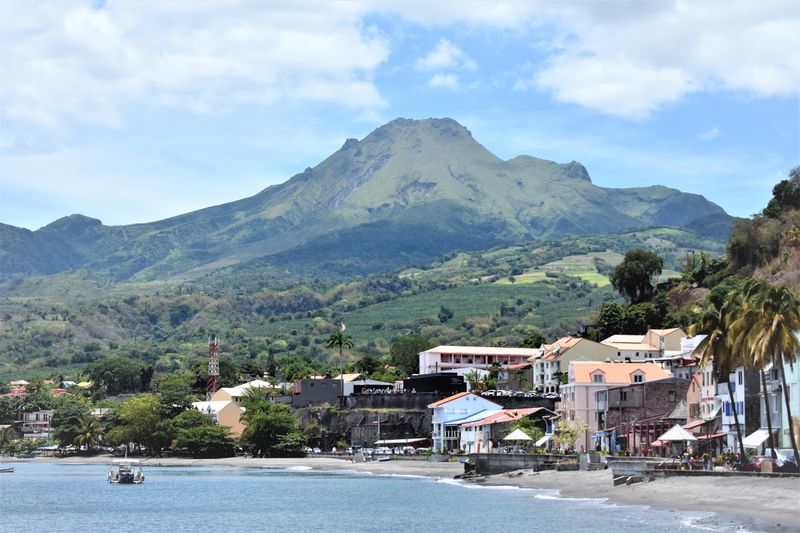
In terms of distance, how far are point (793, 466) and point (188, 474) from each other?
77285 millimetres

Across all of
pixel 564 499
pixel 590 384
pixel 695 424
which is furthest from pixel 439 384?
pixel 564 499

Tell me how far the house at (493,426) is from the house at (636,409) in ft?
33.7

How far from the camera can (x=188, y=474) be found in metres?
128

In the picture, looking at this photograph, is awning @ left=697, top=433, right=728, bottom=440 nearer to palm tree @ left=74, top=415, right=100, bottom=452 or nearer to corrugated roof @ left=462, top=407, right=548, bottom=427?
corrugated roof @ left=462, top=407, right=548, bottom=427

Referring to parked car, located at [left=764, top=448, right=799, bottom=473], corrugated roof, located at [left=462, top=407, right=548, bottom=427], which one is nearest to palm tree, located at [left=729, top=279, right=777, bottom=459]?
parked car, located at [left=764, top=448, right=799, bottom=473]

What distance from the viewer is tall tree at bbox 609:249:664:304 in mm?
170875

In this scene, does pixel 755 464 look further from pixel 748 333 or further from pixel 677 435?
pixel 677 435

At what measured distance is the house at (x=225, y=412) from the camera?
170500mm

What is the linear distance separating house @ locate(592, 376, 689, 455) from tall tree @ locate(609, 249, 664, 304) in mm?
64991

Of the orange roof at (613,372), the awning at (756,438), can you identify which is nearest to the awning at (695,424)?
the awning at (756,438)

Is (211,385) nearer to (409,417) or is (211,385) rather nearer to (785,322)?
(409,417)

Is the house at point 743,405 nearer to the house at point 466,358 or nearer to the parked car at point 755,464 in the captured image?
the parked car at point 755,464

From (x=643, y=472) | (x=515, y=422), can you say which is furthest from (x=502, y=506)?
(x=515, y=422)

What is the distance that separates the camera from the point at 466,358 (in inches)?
7254
